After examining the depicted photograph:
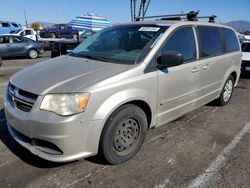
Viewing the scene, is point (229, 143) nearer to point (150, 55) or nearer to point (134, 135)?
point (134, 135)

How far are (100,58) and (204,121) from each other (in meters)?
2.38

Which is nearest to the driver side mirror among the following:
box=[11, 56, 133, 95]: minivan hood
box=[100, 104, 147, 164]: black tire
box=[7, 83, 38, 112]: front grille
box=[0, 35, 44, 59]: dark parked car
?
box=[11, 56, 133, 95]: minivan hood

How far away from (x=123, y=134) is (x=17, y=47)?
47.4 feet

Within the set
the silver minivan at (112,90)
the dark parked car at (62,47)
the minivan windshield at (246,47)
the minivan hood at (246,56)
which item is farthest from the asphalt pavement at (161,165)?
the minivan windshield at (246,47)

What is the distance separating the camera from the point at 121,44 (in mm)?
4027

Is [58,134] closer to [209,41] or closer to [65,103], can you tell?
[65,103]

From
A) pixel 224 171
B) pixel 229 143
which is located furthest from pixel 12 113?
pixel 229 143

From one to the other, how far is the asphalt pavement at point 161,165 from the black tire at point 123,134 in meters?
0.13

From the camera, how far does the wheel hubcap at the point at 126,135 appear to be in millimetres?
3305

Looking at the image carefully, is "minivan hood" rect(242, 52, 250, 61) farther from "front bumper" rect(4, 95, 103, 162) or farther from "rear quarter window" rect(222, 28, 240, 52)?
"front bumper" rect(4, 95, 103, 162)

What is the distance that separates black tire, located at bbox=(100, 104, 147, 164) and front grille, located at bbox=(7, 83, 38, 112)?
854mm

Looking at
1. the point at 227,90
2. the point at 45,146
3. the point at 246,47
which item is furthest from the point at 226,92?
the point at 246,47

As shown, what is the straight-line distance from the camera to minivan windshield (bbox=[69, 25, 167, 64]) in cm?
365

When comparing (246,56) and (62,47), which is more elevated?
(62,47)
